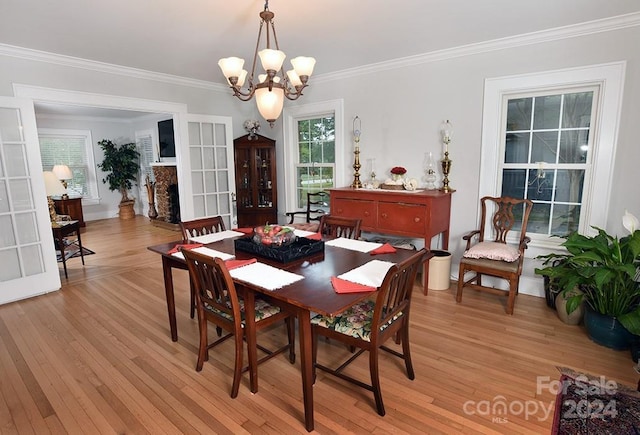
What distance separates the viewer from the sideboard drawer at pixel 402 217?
3.45m

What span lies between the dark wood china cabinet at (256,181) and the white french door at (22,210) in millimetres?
2404

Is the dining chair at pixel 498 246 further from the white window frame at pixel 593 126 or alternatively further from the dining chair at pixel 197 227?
the dining chair at pixel 197 227

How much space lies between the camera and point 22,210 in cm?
358

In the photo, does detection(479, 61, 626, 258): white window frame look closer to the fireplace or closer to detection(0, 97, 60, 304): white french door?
detection(0, 97, 60, 304): white french door

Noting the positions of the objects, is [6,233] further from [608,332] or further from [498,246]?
[608,332]

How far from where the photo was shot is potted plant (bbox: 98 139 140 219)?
7965 mm

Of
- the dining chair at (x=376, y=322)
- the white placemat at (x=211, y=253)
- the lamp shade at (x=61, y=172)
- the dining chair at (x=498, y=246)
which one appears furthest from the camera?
the lamp shade at (x=61, y=172)

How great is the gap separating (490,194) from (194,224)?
9.59 feet

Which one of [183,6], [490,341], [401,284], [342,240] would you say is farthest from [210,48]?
[490,341]

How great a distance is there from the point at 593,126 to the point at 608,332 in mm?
1767

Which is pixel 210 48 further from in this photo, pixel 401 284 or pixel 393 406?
pixel 393 406

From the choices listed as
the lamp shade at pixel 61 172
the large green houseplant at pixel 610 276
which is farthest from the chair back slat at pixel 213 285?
the lamp shade at pixel 61 172

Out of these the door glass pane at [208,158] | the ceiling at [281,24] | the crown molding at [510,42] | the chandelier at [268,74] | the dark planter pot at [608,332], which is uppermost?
the ceiling at [281,24]

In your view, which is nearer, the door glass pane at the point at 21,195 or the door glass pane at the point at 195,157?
the door glass pane at the point at 21,195
